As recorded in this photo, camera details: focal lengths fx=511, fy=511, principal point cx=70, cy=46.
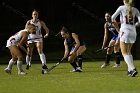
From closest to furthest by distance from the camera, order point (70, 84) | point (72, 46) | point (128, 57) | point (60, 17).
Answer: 1. point (70, 84)
2. point (128, 57)
3. point (72, 46)
4. point (60, 17)

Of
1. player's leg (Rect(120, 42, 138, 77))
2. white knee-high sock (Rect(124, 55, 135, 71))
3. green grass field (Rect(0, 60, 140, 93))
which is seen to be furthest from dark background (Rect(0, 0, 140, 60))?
white knee-high sock (Rect(124, 55, 135, 71))

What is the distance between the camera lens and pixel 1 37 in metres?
18.2

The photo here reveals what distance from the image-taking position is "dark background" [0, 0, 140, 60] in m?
19.0

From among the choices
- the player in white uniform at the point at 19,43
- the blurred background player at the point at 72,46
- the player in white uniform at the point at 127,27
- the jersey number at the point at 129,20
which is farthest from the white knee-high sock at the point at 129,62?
the player in white uniform at the point at 19,43

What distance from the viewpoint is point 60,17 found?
66.5 feet

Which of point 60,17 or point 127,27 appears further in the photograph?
point 60,17

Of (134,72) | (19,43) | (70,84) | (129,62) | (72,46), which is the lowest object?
(70,84)

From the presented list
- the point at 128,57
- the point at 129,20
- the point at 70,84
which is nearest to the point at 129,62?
the point at 128,57

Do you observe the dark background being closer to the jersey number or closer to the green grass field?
the green grass field

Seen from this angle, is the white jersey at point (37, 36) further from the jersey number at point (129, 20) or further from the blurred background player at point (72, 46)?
the jersey number at point (129, 20)

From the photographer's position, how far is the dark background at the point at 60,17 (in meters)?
19.0

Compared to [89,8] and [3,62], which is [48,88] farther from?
[89,8]

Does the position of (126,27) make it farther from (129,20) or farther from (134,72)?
(134,72)

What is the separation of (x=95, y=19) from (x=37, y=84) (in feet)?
36.5
